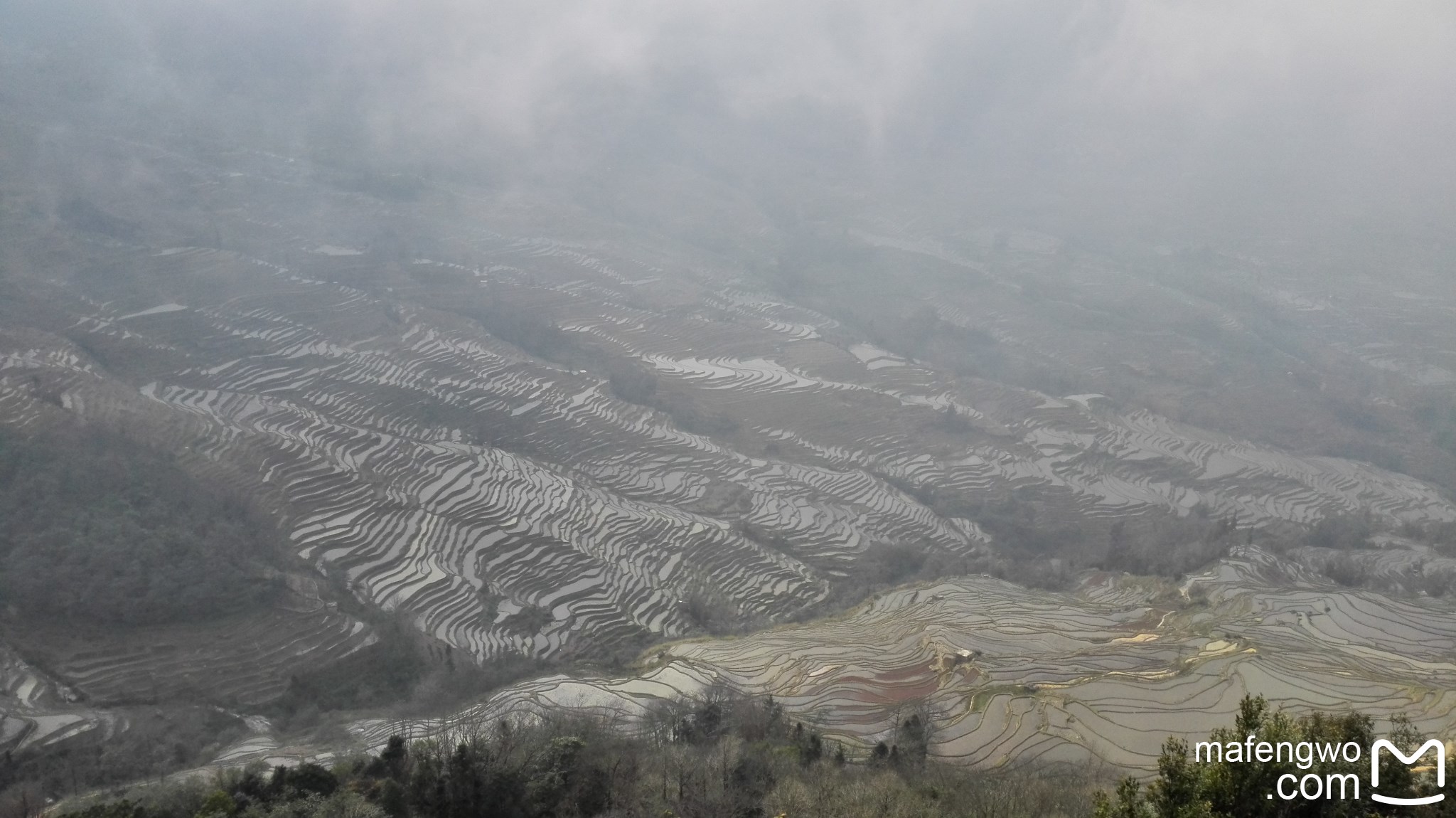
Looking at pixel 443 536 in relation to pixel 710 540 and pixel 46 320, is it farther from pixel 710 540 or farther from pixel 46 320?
pixel 46 320

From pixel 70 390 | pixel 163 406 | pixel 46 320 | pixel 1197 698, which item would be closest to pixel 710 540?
pixel 1197 698

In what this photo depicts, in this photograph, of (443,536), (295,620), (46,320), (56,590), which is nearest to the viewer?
(56,590)

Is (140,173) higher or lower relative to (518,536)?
higher

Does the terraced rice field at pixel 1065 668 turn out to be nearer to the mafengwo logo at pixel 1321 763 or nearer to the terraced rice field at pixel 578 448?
the terraced rice field at pixel 578 448

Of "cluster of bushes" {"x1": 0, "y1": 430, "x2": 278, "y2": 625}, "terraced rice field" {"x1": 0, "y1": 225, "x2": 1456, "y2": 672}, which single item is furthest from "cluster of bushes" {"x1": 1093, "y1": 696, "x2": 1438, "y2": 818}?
"cluster of bushes" {"x1": 0, "y1": 430, "x2": 278, "y2": 625}

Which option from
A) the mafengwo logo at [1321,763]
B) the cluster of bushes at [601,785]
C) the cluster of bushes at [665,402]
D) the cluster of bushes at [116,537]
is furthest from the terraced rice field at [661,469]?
the mafengwo logo at [1321,763]

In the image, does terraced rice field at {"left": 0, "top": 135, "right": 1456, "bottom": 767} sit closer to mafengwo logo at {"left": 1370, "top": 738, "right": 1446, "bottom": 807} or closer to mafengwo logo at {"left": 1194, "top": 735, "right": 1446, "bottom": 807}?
mafengwo logo at {"left": 1370, "top": 738, "right": 1446, "bottom": 807}
